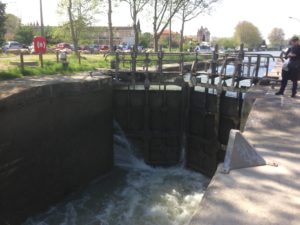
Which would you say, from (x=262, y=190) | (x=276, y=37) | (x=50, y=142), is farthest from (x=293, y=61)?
(x=276, y=37)

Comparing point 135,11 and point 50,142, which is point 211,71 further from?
point 135,11

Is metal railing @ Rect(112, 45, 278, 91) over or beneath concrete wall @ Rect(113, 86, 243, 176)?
over

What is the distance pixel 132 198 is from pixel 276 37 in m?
156

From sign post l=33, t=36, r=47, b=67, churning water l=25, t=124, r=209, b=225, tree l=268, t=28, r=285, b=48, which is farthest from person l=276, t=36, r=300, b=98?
tree l=268, t=28, r=285, b=48

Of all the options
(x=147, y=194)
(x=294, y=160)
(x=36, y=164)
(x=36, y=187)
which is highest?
(x=294, y=160)

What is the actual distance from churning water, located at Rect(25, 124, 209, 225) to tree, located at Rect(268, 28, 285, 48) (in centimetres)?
14979

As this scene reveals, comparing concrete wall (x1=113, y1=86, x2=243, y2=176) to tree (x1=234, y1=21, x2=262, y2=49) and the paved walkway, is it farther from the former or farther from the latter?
tree (x1=234, y1=21, x2=262, y2=49)

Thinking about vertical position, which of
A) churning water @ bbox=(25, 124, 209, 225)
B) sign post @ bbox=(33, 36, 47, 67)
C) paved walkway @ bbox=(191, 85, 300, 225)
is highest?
sign post @ bbox=(33, 36, 47, 67)

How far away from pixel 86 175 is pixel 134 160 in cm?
225

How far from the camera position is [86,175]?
31.3ft

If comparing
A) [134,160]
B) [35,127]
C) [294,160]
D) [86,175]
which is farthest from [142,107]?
[294,160]

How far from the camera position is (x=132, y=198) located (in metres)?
8.95

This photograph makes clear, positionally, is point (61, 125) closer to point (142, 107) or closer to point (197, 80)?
point (142, 107)

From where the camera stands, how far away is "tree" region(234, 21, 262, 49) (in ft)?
380
